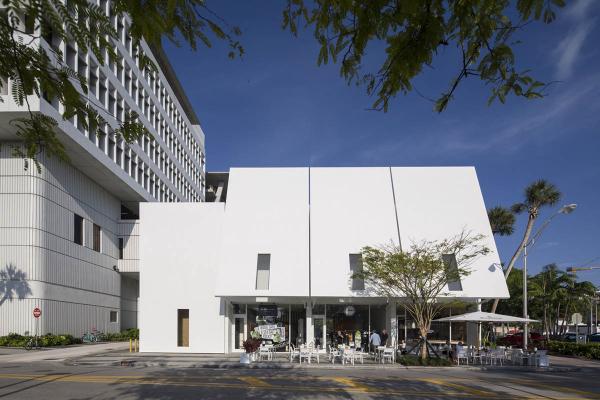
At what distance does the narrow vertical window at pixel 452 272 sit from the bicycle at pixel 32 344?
25.0 m

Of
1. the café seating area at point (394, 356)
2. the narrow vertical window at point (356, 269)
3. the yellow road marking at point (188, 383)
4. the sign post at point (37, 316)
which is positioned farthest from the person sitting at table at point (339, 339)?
the sign post at point (37, 316)

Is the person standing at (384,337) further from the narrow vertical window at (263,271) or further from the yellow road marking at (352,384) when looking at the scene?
the yellow road marking at (352,384)

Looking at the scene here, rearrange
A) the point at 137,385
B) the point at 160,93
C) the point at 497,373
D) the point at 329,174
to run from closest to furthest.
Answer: the point at 137,385, the point at 497,373, the point at 329,174, the point at 160,93

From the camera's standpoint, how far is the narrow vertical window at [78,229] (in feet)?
140

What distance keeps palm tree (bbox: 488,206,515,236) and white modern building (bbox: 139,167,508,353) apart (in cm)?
2133

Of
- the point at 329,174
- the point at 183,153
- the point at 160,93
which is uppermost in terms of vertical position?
the point at 160,93

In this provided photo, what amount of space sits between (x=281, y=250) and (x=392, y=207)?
23.6ft

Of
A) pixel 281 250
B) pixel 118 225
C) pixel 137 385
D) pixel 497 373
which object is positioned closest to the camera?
pixel 137 385

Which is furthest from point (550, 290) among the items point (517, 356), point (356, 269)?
point (356, 269)

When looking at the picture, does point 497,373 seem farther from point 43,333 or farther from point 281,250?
point 43,333

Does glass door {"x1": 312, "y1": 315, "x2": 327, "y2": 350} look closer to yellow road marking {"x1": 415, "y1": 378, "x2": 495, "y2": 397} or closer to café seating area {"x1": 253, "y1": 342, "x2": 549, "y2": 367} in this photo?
café seating area {"x1": 253, "y1": 342, "x2": 549, "y2": 367}

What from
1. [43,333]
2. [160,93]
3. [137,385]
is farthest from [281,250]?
[160,93]

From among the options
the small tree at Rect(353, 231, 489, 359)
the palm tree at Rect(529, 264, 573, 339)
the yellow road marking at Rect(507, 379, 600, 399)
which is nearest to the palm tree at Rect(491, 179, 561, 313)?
the palm tree at Rect(529, 264, 573, 339)

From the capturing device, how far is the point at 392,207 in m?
33.0
